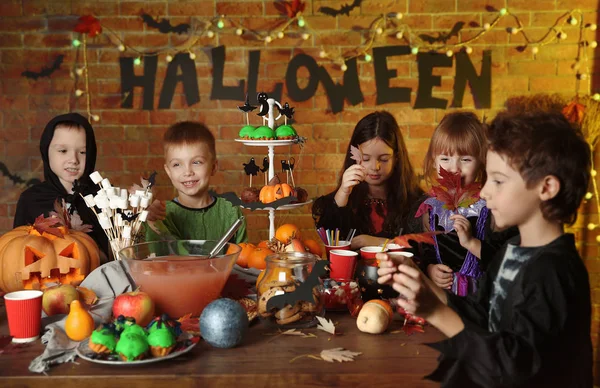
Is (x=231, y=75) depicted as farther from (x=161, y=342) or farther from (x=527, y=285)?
(x=527, y=285)

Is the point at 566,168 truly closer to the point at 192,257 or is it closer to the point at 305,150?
the point at 192,257

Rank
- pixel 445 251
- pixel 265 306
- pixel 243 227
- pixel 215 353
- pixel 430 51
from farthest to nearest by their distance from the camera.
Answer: pixel 430 51
pixel 243 227
pixel 445 251
pixel 265 306
pixel 215 353

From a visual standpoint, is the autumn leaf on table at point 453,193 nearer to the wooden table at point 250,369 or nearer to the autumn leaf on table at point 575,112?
the wooden table at point 250,369

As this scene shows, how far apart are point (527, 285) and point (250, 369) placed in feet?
2.03

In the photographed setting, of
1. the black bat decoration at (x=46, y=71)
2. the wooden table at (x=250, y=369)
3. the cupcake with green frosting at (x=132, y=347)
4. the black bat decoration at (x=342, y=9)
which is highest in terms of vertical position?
the black bat decoration at (x=342, y=9)

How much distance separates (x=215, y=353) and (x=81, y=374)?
294mm

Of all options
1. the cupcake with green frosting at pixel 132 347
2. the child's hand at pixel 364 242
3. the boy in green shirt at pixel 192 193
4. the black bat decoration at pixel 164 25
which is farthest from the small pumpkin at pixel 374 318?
the black bat decoration at pixel 164 25

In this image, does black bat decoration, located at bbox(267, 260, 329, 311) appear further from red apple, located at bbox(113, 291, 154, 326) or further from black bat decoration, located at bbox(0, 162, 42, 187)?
black bat decoration, located at bbox(0, 162, 42, 187)

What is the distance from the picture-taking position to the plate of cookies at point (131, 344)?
126cm

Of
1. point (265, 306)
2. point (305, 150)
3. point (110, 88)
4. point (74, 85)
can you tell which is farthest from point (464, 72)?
point (265, 306)

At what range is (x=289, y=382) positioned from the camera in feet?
4.08

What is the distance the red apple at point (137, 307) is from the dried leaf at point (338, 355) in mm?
462

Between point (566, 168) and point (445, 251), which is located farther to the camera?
point (445, 251)

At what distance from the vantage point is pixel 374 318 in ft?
4.75
